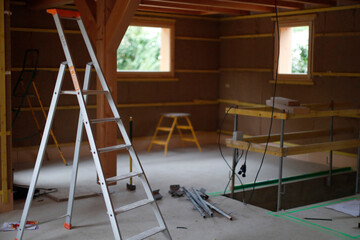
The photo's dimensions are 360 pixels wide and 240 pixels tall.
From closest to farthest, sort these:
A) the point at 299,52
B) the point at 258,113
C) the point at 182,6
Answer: the point at 258,113, the point at 182,6, the point at 299,52

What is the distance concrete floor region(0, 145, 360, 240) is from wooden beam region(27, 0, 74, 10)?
2.67 meters

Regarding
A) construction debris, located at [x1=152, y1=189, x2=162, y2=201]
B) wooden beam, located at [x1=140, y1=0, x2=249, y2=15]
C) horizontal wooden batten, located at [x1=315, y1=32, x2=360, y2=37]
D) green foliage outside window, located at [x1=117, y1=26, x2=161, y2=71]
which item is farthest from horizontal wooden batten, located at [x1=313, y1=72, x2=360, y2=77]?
green foliage outside window, located at [x1=117, y1=26, x2=161, y2=71]

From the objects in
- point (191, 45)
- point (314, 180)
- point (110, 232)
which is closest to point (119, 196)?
point (110, 232)

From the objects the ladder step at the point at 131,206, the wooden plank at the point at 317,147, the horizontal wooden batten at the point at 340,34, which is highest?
the horizontal wooden batten at the point at 340,34

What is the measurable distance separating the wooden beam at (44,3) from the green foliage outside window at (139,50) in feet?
37.9

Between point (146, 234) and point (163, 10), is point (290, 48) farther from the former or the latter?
point (146, 234)

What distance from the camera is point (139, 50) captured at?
1961 centimetres

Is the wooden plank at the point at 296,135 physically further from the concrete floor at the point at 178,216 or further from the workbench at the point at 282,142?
the concrete floor at the point at 178,216

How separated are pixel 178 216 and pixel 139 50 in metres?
15.1

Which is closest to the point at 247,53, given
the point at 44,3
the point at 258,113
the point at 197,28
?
the point at 197,28

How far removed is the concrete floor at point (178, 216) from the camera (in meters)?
4.61

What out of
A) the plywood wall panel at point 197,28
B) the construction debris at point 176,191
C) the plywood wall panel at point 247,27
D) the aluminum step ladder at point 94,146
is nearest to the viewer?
the aluminum step ladder at point 94,146

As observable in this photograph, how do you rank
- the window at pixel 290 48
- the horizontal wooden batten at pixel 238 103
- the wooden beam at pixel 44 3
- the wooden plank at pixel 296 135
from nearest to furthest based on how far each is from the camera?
1. the wooden plank at pixel 296 135
2. the wooden beam at pixel 44 3
3. the window at pixel 290 48
4. the horizontal wooden batten at pixel 238 103

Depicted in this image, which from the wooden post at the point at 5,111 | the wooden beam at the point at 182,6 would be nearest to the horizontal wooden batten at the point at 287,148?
the wooden post at the point at 5,111
